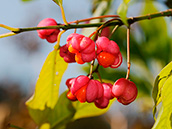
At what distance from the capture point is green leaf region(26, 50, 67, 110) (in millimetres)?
1131

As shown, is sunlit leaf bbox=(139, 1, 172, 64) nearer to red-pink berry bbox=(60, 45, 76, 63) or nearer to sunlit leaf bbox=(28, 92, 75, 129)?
sunlit leaf bbox=(28, 92, 75, 129)

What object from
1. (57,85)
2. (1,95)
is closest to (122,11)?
(57,85)

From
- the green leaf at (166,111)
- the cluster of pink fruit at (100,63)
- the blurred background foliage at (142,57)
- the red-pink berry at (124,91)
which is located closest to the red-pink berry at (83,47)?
the cluster of pink fruit at (100,63)

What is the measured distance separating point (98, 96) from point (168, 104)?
244mm

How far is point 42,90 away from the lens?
1.15 meters

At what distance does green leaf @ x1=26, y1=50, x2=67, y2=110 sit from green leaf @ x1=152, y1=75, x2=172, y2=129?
525 millimetres

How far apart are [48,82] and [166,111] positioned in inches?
22.3

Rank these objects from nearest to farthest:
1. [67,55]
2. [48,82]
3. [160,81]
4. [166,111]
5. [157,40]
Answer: [166,111]
[160,81]
[67,55]
[48,82]
[157,40]

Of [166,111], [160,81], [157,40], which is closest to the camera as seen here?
[166,111]

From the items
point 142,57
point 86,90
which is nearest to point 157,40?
point 142,57

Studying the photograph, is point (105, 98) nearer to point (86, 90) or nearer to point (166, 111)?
point (86, 90)

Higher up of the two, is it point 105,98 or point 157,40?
point 157,40

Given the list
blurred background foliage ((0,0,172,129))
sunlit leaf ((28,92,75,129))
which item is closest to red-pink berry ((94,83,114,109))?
sunlit leaf ((28,92,75,129))

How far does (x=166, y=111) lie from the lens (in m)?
0.69
